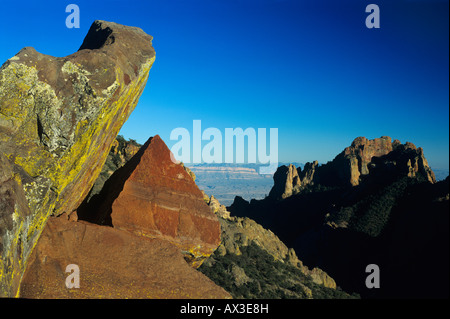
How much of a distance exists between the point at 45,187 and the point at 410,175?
106 m

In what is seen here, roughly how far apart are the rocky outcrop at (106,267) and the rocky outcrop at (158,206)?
4.42ft

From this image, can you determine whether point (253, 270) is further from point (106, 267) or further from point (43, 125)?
point (43, 125)

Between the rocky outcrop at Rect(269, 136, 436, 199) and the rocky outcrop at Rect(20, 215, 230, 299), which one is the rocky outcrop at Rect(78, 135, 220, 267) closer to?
the rocky outcrop at Rect(20, 215, 230, 299)

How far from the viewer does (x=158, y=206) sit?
66.7 feet

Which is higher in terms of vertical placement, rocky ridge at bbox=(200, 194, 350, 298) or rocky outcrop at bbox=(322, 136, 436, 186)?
rocky outcrop at bbox=(322, 136, 436, 186)

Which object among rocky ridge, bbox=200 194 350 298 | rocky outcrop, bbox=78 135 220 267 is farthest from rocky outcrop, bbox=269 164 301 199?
rocky outcrop, bbox=78 135 220 267

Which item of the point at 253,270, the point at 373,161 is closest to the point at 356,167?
the point at 373,161

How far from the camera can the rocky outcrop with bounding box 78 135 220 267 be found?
19.3 m

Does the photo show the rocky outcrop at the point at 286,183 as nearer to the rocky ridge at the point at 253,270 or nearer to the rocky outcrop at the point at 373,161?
the rocky outcrop at the point at 373,161

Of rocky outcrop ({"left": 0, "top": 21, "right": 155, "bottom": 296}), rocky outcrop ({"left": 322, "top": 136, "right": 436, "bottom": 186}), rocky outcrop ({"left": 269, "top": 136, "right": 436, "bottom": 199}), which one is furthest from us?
rocky outcrop ({"left": 269, "top": 136, "right": 436, "bottom": 199})

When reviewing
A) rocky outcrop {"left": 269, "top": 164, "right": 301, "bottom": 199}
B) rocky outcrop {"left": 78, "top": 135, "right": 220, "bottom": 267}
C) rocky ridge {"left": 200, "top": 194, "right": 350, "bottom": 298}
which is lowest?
rocky ridge {"left": 200, "top": 194, "right": 350, "bottom": 298}

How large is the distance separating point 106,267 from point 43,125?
749cm

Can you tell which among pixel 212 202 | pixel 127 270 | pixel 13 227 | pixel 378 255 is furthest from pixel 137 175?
pixel 378 255

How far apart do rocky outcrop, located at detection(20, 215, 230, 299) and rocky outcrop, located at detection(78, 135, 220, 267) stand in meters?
1.35
